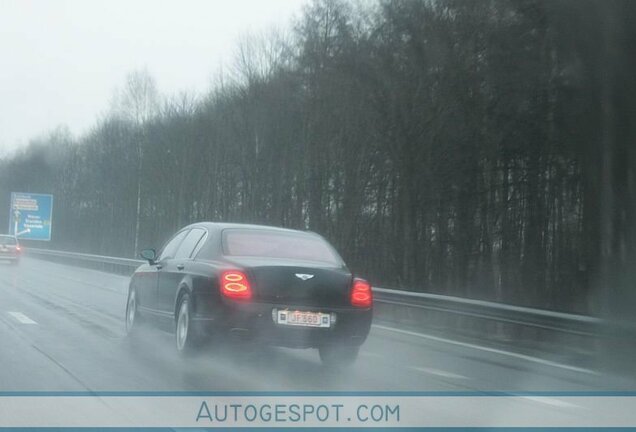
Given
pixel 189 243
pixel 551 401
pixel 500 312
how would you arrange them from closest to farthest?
pixel 551 401 < pixel 189 243 < pixel 500 312

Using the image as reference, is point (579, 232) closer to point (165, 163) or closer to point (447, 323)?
point (447, 323)

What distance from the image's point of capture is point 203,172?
62312 millimetres

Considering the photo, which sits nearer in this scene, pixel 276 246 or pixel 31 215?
pixel 276 246

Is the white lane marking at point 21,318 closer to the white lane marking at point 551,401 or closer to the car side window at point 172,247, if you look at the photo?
the car side window at point 172,247

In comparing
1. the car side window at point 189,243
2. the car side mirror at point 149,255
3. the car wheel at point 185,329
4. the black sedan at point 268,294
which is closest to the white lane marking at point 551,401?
the black sedan at point 268,294

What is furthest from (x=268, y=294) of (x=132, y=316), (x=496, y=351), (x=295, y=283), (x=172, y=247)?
(x=496, y=351)

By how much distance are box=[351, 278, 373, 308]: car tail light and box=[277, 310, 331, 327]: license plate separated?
0.44 meters

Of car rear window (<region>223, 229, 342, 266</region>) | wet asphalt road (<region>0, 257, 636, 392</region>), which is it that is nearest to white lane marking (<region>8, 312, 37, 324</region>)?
wet asphalt road (<region>0, 257, 636, 392</region>)

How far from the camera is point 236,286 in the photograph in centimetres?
999

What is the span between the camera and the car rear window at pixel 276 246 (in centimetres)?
1084

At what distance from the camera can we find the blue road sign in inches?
2313

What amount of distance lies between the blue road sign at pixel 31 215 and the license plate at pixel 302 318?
5133cm

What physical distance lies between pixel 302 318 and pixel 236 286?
2.41ft

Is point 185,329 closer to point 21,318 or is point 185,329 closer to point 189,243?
point 189,243
